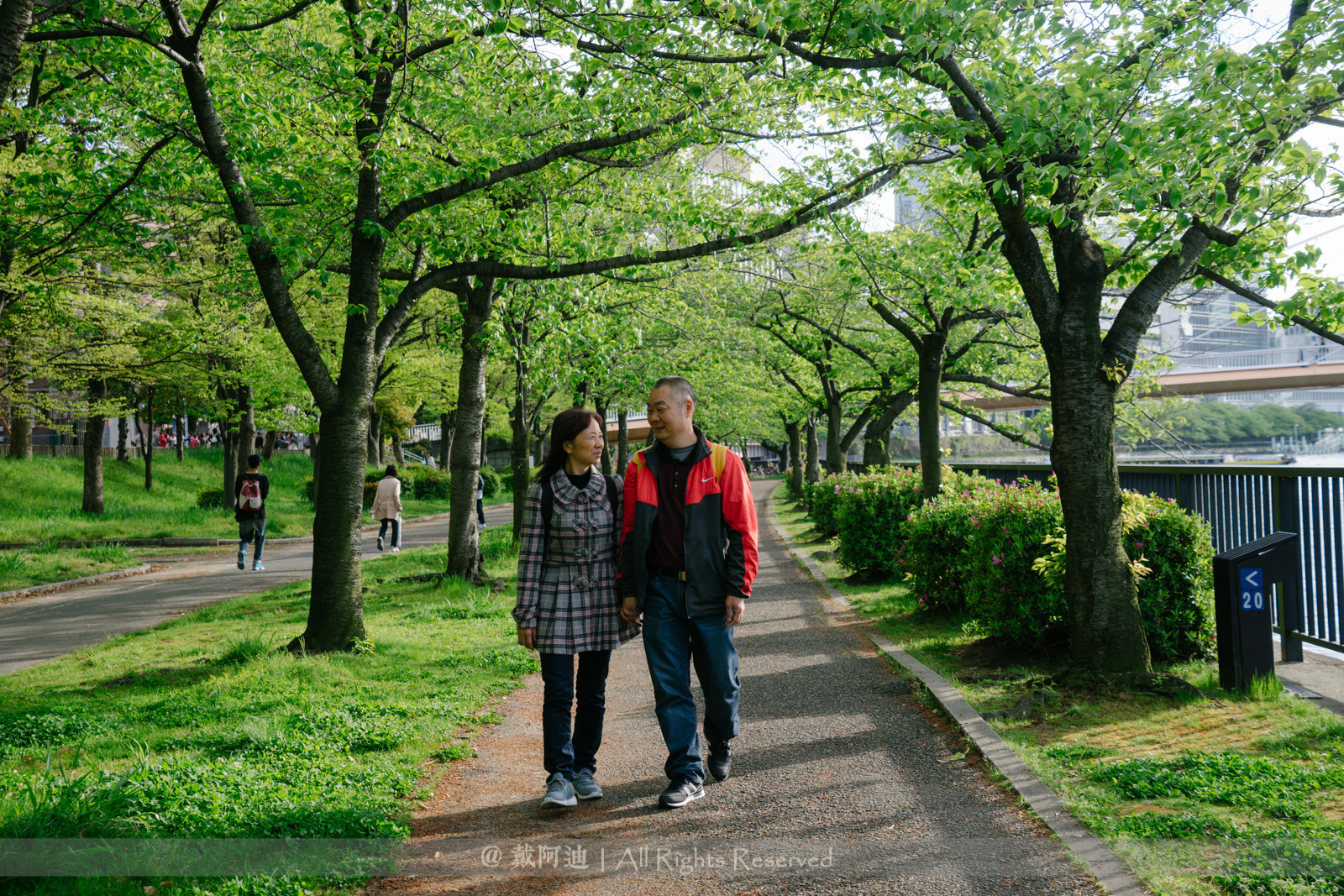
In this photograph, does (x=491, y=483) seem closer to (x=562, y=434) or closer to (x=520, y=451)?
(x=520, y=451)

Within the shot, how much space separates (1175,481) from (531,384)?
8453 millimetres

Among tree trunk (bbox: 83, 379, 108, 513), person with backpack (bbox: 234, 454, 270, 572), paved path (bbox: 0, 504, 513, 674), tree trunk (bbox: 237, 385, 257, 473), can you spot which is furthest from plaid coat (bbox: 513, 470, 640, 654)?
tree trunk (bbox: 237, 385, 257, 473)

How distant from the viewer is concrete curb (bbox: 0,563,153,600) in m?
12.2

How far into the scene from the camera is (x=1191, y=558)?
645cm

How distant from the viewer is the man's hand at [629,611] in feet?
13.9

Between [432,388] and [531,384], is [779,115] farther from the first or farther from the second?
[432,388]

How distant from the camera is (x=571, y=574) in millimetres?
4289

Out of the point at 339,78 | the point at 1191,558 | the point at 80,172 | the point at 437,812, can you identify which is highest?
the point at 339,78

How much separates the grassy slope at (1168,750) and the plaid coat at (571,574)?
7.45 feet

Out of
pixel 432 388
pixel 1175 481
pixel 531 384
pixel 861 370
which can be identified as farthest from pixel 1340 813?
pixel 432 388

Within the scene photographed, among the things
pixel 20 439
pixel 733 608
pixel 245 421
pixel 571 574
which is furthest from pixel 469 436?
pixel 20 439

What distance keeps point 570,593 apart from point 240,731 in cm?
A: 222

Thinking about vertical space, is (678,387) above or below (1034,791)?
above

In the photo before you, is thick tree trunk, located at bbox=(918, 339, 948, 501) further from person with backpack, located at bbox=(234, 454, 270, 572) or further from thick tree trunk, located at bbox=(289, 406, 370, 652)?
person with backpack, located at bbox=(234, 454, 270, 572)
